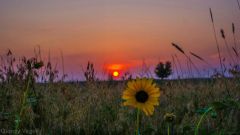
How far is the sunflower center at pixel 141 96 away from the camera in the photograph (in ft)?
5.57

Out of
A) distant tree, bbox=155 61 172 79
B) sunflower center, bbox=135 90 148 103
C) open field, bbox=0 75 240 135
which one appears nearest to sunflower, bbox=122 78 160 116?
sunflower center, bbox=135 90 148 103

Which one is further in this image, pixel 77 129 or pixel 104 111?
pixel 104 111

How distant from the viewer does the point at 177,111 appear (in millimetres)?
5199

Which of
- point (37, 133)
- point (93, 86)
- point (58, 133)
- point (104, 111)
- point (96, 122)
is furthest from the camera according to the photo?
point (93, 86)

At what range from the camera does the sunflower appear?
1681mm

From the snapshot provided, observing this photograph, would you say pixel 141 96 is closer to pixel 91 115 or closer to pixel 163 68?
pixel 91 115

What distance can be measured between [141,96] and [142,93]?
0.02 metres

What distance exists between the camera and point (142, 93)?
172 centimetres

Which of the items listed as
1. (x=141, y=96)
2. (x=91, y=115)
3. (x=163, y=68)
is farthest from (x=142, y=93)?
(x=163, y=68)

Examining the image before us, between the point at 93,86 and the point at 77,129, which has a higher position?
the point at 93,86

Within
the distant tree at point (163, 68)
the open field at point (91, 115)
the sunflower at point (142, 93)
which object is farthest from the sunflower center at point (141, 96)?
the distant tree at point (163, 68)

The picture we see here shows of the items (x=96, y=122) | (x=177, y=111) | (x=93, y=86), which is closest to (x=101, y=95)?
(x=93, y=86)

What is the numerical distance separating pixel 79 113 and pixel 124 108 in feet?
2.92

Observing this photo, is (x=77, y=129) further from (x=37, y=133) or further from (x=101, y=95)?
(x=101, y=95)
